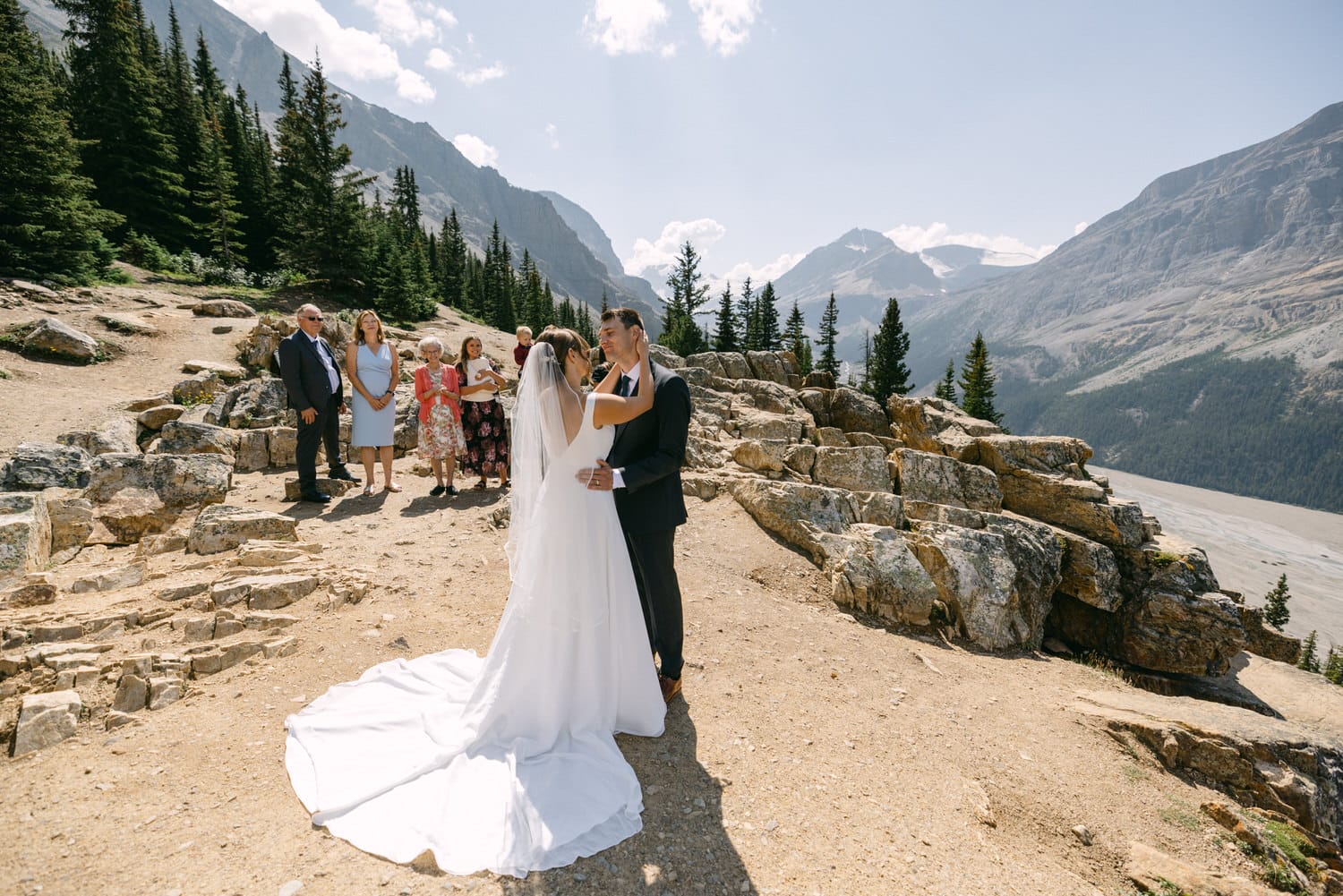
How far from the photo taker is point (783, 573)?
26.3 feet

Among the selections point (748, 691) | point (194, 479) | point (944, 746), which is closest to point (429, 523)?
point (194, 479)

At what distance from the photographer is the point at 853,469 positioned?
12.8 m

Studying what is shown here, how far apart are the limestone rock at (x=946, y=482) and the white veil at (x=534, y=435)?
1148cm

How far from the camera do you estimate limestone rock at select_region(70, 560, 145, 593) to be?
5031 millimetres

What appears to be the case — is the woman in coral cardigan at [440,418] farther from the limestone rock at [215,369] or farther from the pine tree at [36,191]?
the pine tree at [36,191]

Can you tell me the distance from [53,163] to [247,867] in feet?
78.0

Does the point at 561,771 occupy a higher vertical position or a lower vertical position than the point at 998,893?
higher

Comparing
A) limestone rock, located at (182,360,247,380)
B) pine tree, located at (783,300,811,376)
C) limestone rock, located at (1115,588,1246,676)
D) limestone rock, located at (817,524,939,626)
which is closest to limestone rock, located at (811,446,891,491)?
limestone rock, located at (817,524,939,626)

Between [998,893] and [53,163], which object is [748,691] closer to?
[998,893]

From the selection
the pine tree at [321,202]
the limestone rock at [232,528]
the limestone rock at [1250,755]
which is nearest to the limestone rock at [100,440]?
the limestone rock at [232,528]

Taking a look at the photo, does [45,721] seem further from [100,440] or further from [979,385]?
[979,385]

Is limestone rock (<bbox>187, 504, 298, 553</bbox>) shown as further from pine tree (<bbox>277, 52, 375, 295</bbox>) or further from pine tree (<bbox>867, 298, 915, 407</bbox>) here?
pine tree (<bbox>867, 298, 915, 407</bbox>)

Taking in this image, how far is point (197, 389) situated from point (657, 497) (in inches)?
490

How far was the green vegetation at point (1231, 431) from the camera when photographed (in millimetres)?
143750
